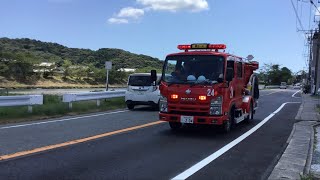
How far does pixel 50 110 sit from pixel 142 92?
516 centimetres

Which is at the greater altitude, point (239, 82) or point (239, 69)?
point (239, 69)

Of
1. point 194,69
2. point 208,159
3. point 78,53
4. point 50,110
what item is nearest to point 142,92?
point 50,110

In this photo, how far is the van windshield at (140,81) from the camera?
21.8 meters

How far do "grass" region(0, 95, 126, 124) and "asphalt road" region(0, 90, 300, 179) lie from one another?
1991 millimetres

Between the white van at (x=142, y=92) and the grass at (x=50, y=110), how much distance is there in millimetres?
1477

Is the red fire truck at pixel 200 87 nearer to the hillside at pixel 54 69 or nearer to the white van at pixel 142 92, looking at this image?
the white van at pixel 142 92

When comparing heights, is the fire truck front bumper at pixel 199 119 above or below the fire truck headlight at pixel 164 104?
below

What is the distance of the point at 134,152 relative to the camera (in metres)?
9.69

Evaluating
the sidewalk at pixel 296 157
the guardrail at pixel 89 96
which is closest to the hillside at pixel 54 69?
the guardrail at pixel 89 96

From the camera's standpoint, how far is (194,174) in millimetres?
7695

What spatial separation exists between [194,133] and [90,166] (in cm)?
570

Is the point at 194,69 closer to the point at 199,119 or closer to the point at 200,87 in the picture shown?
the point at 200,87

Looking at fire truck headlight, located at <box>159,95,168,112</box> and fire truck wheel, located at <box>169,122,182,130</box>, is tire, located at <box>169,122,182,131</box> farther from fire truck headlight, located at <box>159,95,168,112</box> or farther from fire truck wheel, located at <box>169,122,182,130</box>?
fire truck headlight, located at <box>159,95,168,112</box>

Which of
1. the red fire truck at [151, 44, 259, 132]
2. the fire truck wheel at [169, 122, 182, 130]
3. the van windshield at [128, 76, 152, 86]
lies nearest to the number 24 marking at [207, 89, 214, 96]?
the red fire truck at [151, 44, 259, 132]
